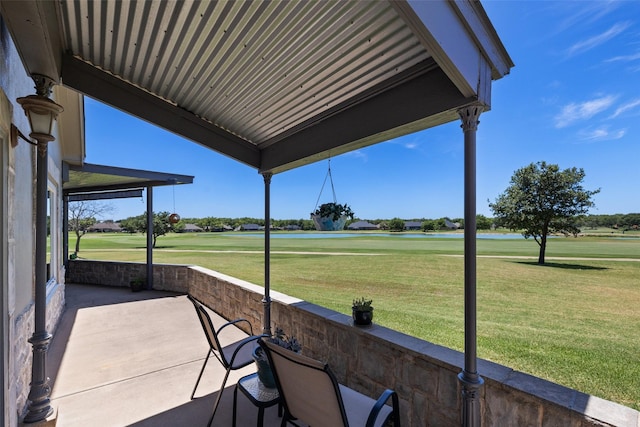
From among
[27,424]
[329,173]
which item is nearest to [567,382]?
[329,173]

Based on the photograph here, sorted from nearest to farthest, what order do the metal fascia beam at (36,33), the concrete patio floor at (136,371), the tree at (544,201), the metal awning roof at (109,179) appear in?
the metal fascia beam at (36,33)
the concrete patio floor at (136,371)
the metal awning roof at (109,179)
the tree at (544,201)

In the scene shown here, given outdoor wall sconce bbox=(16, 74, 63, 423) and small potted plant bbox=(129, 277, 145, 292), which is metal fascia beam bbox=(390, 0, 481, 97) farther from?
small potted plant bbox=(129, 277, 145, 292)

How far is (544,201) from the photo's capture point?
15820 millimetres

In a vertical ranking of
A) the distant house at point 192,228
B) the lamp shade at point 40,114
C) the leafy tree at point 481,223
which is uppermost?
the lamp shade at point 40,114

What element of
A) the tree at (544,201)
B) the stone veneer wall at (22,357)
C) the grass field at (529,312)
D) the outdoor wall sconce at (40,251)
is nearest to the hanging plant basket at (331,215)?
the outdoor wall sconce at (40,251)

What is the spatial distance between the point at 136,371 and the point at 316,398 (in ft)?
8.37

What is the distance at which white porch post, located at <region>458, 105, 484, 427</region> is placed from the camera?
160cm

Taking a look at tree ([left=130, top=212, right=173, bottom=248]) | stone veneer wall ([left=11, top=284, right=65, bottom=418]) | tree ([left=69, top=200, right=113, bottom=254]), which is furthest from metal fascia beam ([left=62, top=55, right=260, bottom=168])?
tree ([left=130, top=212, right=173, bottom=248])

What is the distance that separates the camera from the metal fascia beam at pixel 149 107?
2.11 m

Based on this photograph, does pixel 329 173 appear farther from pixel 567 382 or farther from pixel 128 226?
pixel 128 226

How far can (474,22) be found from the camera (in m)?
1.42

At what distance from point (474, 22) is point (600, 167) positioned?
66.8 ft

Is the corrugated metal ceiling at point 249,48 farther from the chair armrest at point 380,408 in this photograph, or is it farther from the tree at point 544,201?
the tree at point 544,201

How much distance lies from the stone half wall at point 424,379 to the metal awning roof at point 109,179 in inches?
184
